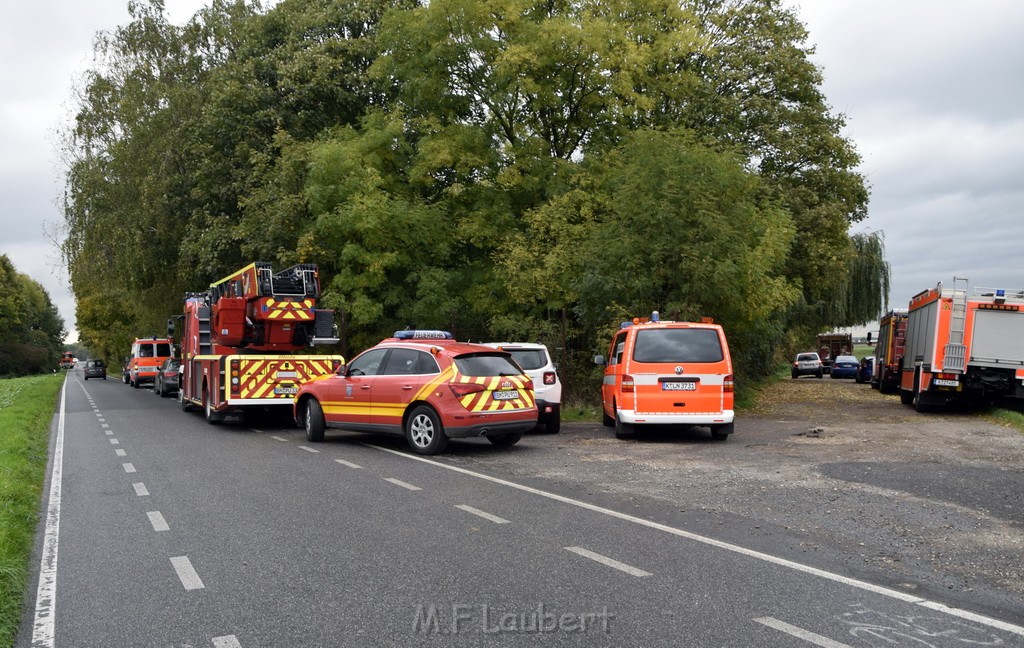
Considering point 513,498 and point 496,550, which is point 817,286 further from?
point 496,550

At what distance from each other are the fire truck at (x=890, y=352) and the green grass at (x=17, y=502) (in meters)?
25.2

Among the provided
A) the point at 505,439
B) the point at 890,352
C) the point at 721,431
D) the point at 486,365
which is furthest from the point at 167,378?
the point at 890,352

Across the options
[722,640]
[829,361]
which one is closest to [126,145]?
[722,640]

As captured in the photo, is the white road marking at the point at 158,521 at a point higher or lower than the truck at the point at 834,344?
lower

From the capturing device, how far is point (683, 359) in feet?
47.4

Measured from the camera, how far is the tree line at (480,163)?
2059cm

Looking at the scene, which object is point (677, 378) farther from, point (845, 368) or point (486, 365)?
point (845, 368)

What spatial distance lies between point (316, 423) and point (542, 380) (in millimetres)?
4138

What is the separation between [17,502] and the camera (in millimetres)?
8750

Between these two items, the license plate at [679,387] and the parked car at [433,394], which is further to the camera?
the license plate at [679,387]

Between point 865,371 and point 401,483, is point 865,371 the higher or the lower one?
Result: the higher one

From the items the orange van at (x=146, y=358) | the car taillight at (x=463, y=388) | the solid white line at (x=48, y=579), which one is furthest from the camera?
the orange van at (x=146, y=358)

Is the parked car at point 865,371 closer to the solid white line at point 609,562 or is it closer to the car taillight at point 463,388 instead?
the car taillight at point 463,388

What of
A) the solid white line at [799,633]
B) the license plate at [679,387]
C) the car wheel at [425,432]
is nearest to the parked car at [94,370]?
the car wheel at [425,432]
